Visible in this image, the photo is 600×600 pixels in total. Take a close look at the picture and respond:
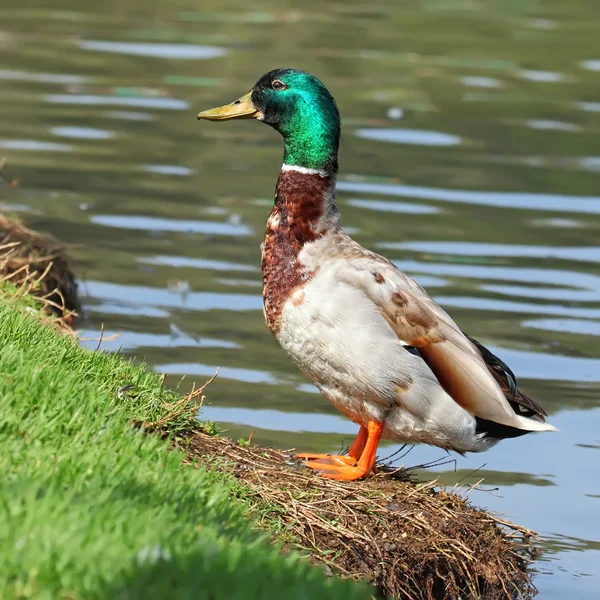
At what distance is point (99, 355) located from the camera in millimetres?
5762

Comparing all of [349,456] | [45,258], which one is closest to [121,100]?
[45,258]

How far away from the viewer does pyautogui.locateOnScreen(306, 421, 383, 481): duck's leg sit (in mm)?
5730

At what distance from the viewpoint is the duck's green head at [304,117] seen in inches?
237

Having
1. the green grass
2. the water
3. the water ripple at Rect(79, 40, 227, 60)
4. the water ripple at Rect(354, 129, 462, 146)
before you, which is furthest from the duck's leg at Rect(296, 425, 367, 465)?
the water ripple at Rect(79, 40, 227, 60)

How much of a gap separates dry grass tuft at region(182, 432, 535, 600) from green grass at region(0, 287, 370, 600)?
0.28 metres

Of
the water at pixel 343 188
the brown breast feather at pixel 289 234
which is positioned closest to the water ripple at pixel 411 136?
the water at pixel 343 188

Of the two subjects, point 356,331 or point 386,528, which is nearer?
point 386,528

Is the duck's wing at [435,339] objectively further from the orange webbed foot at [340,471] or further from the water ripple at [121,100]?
the water ripple at [121,100]

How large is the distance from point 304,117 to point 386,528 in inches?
72.4

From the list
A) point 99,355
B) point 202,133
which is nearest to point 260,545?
point 99,355

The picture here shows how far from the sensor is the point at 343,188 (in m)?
12.5

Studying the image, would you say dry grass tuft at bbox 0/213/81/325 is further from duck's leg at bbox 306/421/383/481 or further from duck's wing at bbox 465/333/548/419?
duck's wing at bbox 465/333/548/419

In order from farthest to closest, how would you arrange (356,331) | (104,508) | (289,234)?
(289,234) < (356,331) < (104,508)

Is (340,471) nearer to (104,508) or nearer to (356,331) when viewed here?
(356,331)
